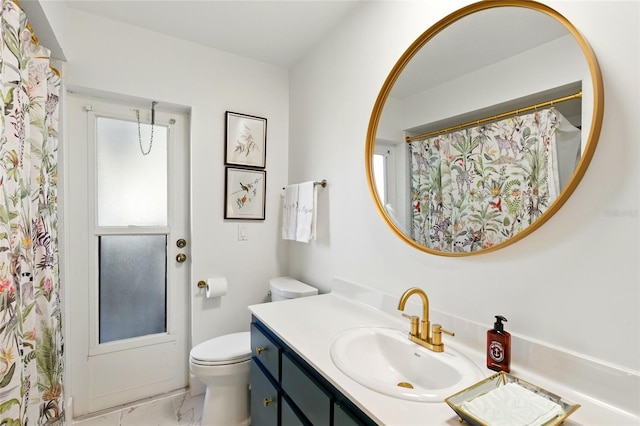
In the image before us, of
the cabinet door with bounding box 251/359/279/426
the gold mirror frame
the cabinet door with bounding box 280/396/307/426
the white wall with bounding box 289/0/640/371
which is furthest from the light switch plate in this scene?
the cabinet door with bounding box 280/396/307/426

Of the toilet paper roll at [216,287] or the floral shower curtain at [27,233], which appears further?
the toilet paper roll at [216,287]

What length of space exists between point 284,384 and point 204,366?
27.6 inches

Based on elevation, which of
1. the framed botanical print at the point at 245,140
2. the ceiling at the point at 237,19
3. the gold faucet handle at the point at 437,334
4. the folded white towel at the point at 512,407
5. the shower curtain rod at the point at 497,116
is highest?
the ceiling at the point at 237,19

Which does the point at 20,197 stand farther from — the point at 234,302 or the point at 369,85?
the point at 369,85

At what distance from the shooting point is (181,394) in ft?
7.09

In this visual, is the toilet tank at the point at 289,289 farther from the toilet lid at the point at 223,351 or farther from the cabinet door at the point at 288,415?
the cabinet door at the point at 288,415

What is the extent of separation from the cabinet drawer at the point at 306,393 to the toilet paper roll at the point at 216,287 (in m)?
1.01

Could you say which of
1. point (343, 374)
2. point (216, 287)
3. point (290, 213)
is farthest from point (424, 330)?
point (216, 287)

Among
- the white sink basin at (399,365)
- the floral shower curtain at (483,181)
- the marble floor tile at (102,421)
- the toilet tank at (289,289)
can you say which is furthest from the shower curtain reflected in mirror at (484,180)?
the marble floor tile at (102,421)

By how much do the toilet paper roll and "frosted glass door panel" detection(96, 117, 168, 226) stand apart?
55cm

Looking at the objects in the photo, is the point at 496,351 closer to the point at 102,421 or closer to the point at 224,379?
the point at 224,379

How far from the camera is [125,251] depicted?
2061mm

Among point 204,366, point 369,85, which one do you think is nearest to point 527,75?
point 369,85

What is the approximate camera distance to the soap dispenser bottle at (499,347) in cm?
93
